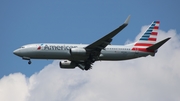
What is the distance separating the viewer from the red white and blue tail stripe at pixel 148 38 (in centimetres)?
8443

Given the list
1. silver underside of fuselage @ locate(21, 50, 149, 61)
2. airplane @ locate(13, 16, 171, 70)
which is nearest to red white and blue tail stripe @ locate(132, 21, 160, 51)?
airplane @ locate(13, 16, 171, 70)

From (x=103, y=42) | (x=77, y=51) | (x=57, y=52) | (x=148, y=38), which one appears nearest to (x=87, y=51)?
(x=77, y=51)

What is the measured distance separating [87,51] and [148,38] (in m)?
14.7

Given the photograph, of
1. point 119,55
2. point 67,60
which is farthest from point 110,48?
point 67,60

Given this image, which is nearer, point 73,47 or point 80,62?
point 73,47

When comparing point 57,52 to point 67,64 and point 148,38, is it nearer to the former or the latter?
point 67,64

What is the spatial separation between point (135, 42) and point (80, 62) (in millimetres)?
10475

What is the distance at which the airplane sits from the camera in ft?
255

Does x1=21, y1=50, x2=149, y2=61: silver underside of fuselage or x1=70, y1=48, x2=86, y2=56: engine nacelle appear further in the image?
x1=21, y1=50, x2=149, y2=61: silver underside of fuselage

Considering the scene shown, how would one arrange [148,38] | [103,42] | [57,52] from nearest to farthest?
[103,42] < [57,52] < [148,38]

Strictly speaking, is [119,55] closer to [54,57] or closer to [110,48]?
[110,48]

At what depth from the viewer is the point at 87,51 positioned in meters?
78.6

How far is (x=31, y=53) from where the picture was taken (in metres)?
77.9

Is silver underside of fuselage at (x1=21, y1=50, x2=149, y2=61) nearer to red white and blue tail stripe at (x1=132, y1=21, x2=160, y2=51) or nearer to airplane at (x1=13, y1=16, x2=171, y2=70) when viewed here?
airplane at (x1=13, y1=16, x2=171, y2=70)
